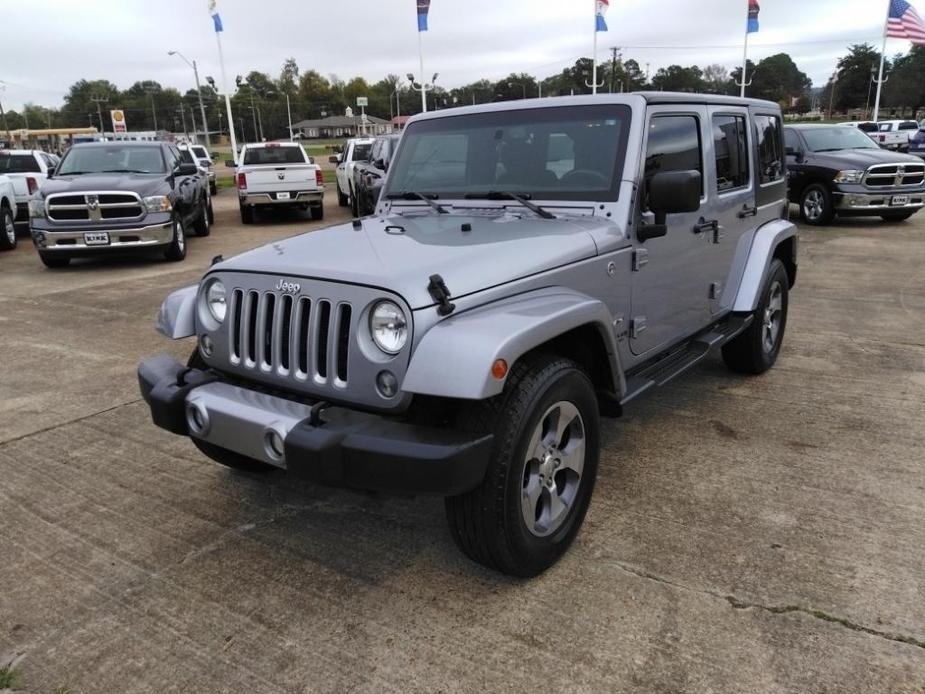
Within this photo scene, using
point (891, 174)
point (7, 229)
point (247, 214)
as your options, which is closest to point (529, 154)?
point (891, 174)

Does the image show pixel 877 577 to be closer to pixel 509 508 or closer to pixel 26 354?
pixel 509 508

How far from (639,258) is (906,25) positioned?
92.1 feet

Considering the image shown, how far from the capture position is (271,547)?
3.17 meters

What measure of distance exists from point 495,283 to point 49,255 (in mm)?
9634

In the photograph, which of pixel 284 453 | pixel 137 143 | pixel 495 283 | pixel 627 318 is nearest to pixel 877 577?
pixel 627 318

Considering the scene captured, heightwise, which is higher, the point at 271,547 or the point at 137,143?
the point at 137,143

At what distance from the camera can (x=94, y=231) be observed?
9.73 metres

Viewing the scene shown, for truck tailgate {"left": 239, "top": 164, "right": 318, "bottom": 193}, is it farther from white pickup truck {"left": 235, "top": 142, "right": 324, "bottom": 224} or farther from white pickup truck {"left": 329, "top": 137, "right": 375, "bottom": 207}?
white pickup truck {"left": 329, "top": 137, "right": 375, "bottom": 207}

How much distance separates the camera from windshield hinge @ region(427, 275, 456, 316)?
2486mm

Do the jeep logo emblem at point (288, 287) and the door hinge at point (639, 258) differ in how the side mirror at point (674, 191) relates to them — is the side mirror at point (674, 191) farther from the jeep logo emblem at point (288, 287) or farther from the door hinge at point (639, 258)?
the jeep logo emblem at point (288, 287)

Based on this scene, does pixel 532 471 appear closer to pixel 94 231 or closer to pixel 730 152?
pixel 730 152

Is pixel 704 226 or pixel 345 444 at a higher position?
pixel 704 226

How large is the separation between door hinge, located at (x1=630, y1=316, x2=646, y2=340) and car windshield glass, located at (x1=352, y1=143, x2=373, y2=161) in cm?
1435

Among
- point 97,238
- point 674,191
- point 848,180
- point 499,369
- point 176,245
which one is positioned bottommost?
point 176,245
